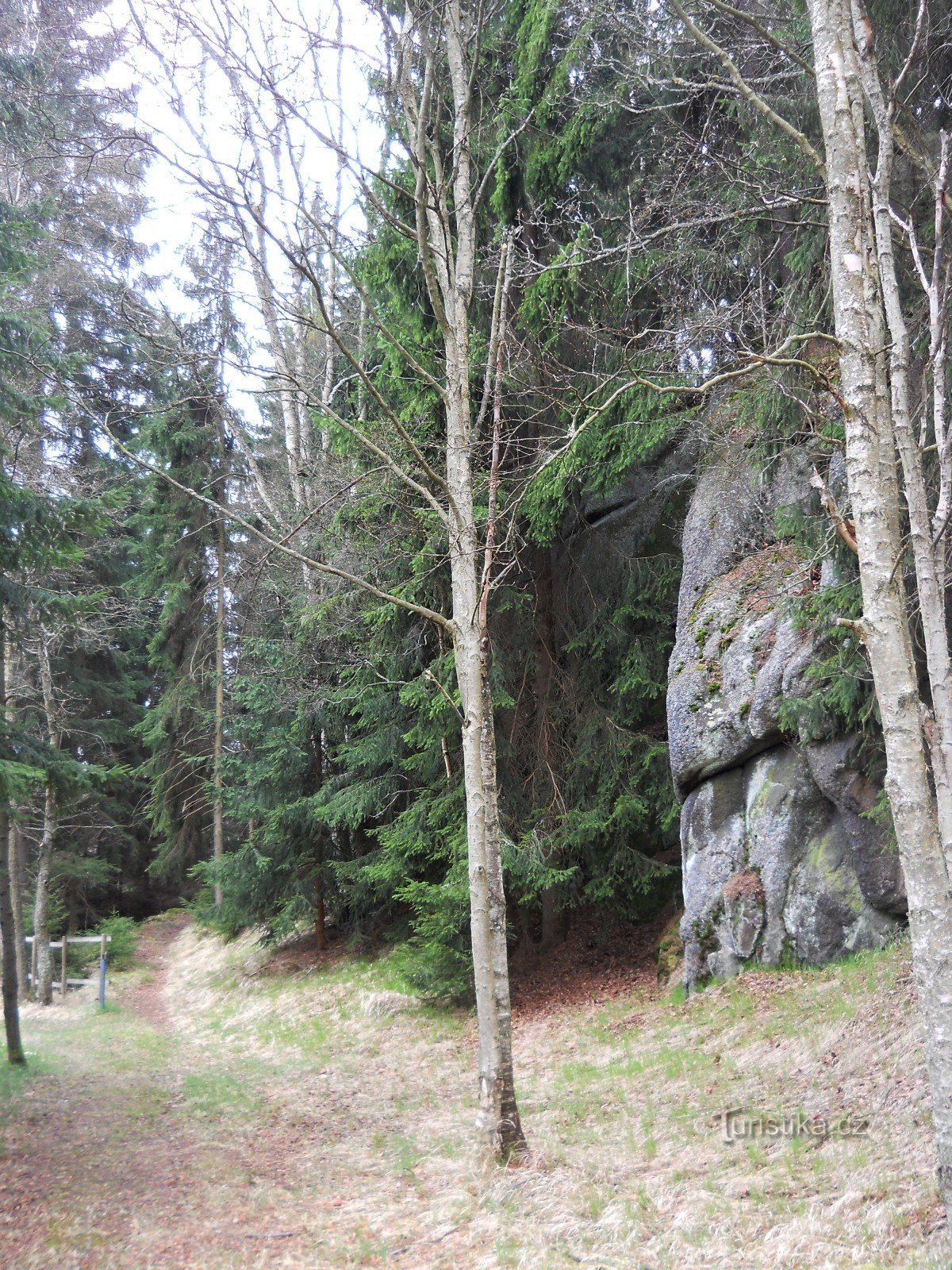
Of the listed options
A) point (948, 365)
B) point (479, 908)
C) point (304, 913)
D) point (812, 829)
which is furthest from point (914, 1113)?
point (304, 913)

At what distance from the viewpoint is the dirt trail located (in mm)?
4816

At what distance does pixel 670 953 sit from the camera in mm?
10133

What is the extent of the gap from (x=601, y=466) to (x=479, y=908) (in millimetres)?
6093

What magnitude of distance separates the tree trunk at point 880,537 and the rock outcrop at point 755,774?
14.0ft

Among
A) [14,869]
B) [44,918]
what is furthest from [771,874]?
[44,918]

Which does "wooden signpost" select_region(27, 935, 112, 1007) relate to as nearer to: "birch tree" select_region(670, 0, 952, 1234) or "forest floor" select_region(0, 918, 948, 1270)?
"forest floor" select_region(0, 918, 948, 1270)

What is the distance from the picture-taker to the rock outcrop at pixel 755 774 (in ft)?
25.9

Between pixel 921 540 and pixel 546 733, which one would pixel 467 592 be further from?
pixel 546 733

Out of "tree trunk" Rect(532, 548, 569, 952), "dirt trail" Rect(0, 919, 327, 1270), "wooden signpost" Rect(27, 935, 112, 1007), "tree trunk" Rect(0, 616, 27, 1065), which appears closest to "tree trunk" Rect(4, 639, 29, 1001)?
"wooden signpost" Rect(27, 935, 112, 1007)

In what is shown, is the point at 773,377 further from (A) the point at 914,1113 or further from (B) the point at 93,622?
(B) the point at 93,622

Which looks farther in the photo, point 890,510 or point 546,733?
point 546,733

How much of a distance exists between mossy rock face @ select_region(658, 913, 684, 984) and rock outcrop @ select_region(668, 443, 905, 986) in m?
0.84

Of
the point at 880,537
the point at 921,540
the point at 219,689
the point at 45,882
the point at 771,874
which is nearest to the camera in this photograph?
the point at 880,537

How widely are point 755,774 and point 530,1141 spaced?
4.51 metres
